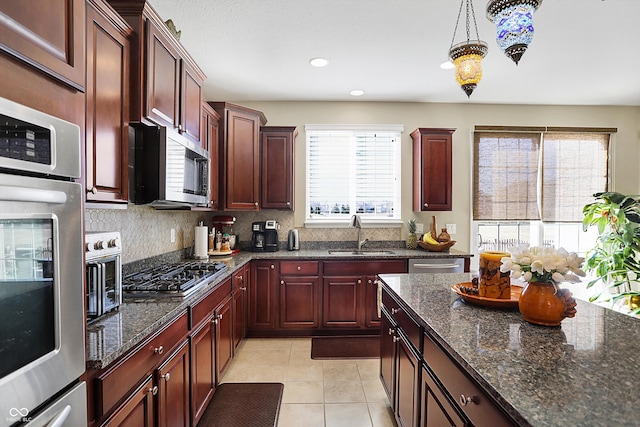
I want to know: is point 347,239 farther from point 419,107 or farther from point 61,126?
point 61,126

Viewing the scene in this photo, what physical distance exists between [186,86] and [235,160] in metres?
1.23

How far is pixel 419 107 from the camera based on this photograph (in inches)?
160

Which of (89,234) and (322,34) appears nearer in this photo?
(89,234)

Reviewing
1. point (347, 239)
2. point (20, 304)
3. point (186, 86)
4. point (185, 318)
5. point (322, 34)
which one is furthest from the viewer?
point (347, 239)

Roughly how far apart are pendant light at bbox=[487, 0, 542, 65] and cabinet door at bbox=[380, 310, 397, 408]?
5.02 feet

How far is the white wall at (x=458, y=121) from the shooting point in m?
3.99

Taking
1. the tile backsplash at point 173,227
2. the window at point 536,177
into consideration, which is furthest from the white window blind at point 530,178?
the tile backsplash at point 173,227

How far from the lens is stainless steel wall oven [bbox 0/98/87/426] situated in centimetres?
67

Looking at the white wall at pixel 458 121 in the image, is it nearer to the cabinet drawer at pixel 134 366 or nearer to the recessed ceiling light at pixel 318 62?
the recessed ceiling light at pixel 318 62

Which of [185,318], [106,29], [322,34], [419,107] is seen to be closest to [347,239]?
[419,107]

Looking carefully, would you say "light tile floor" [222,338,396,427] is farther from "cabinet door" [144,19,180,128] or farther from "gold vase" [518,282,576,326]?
"cabinet door" [144,19,180,128]

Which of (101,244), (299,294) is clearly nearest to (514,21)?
(101,244)

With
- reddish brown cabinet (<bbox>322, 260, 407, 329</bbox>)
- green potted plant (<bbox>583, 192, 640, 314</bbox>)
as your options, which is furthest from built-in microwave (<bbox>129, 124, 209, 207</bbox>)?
green potted plant (<bbox>583, 192, 640, 314</bbox>)

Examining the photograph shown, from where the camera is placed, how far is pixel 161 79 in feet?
5.96
